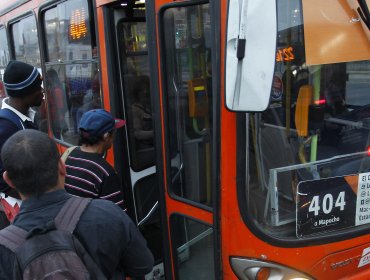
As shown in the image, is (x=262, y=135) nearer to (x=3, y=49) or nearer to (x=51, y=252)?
(x=51, y=252)

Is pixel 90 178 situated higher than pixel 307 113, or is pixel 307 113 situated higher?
pixel 307 113

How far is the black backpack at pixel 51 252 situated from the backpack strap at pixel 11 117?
147 centimetres

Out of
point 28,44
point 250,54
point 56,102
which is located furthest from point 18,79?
point 250,54

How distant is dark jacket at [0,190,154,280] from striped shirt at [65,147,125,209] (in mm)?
654

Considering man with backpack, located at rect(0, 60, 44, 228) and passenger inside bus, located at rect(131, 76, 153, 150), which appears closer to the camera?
man with backpack, located at rect(0, 60, 44, 228)

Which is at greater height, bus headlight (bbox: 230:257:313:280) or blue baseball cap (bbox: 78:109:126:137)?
blue baseball cap (bbox: 78:109:126:137)

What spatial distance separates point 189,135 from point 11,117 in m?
1.25

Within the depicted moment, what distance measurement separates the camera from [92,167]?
2166mm

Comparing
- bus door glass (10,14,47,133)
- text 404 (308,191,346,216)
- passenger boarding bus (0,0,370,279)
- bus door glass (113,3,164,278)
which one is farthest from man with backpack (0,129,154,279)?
bus door glass (10,14,47,133)

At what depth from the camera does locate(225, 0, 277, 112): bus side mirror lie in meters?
1.52

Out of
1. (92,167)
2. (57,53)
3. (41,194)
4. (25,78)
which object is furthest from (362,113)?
(57,53)

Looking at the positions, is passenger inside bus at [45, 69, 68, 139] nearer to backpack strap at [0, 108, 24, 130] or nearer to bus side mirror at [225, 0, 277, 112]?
backpack strap at [0, 108, 24, 130]

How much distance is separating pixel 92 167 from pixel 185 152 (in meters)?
0.49

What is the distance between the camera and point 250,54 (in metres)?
1.55
